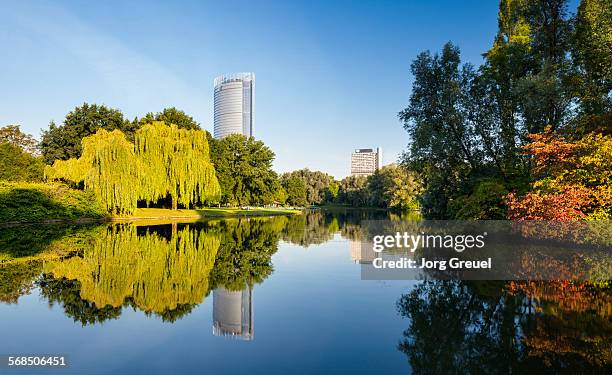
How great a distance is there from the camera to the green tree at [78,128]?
1585 inches

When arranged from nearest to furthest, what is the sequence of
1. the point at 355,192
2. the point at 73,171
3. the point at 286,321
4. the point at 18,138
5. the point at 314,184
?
1. the point at 286,321
2. the point at 73,171
3. the point at 18,138
4. the point at 355,192
5. the point at 314,184

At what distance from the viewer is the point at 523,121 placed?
63.1 ft

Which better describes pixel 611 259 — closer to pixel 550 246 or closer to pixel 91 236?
pixel 550 246

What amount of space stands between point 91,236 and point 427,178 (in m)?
18.7

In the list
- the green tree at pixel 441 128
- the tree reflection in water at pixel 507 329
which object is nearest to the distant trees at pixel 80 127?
the green tree at pixel 441 128

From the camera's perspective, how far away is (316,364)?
4.68 m

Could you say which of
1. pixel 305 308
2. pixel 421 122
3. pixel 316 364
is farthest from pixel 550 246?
pixel 316 364

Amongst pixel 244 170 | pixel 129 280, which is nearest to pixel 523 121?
pixel 129 280

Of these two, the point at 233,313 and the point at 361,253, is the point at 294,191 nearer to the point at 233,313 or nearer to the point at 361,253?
the point at 361,253

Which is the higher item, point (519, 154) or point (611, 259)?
point (519, 154)

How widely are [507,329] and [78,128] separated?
1791 inches

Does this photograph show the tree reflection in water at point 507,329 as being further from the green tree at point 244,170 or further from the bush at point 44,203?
the green tree at point 244,170

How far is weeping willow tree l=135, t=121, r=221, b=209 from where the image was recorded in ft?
100

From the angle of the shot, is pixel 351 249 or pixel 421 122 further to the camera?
pixel 421 122
